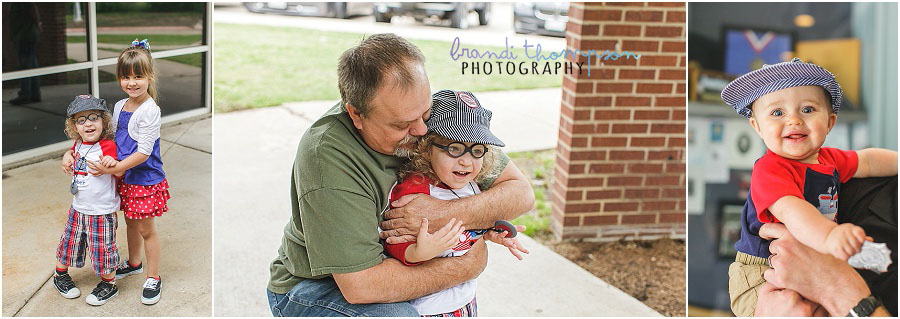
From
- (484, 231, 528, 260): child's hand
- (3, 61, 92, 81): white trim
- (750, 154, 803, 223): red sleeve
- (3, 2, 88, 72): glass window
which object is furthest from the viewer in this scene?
(3, 2, 88, 72): glass window

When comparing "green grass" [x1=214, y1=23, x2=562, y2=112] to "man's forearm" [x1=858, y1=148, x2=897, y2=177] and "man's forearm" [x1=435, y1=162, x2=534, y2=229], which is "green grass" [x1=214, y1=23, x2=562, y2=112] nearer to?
→ "man's forearm" [x1=435, y1=162, x2=534, y2=229]

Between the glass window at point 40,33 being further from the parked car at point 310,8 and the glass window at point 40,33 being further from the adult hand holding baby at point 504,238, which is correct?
the adult hand holding baby at point 504,238

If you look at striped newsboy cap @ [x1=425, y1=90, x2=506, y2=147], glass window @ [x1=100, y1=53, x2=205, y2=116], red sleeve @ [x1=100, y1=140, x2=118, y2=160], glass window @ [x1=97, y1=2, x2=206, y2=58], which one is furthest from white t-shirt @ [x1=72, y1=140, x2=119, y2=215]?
striped newsboy cap @ [x1=425, y1=90, x2=506, y2=147]

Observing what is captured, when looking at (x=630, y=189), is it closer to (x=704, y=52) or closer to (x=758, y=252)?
(x=704, y=52)

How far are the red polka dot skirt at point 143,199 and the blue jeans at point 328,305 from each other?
1047mm

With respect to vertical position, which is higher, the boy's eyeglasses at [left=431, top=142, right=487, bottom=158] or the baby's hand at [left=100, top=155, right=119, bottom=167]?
the boy's eyeglasses at [left=431, top=142, right=487, bottom=158]

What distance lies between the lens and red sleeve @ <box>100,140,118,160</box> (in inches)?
105

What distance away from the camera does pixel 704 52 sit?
9.20 ft

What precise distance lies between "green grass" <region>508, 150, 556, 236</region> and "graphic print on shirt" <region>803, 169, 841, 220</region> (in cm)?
304

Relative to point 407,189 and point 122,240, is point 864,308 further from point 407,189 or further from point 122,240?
point 122,240

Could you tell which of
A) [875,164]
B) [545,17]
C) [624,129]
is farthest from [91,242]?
[545,17]

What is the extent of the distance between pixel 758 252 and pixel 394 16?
17.1 feet

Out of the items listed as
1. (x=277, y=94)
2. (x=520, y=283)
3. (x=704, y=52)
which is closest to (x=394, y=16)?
(x=277, y=94)

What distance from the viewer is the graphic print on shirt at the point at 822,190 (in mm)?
1539
